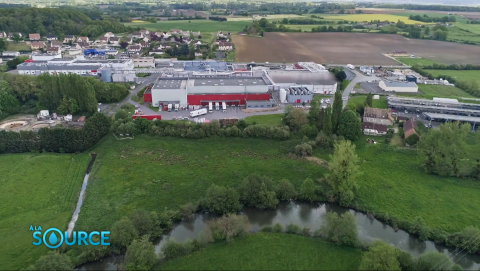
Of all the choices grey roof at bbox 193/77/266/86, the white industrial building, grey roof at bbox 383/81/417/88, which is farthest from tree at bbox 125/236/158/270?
grey roof at bbox 383/81/417/88

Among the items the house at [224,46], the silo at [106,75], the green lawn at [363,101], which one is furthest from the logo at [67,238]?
the house at [224,46]

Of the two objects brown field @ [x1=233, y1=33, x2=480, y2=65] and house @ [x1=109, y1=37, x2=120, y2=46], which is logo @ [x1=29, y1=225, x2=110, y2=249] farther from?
house @ [x1=109, y1=37, x2=120, y2=46]

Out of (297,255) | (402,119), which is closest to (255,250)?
(297,255)

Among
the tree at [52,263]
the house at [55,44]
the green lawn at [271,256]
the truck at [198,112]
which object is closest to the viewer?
the tree at [52,263]

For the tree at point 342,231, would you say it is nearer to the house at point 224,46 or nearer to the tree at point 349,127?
the tree at point 349,127

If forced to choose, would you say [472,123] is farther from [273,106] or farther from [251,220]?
[251,220]

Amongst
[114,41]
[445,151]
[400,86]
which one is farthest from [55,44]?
[445,151]

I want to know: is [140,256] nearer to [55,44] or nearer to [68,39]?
[55,44]
